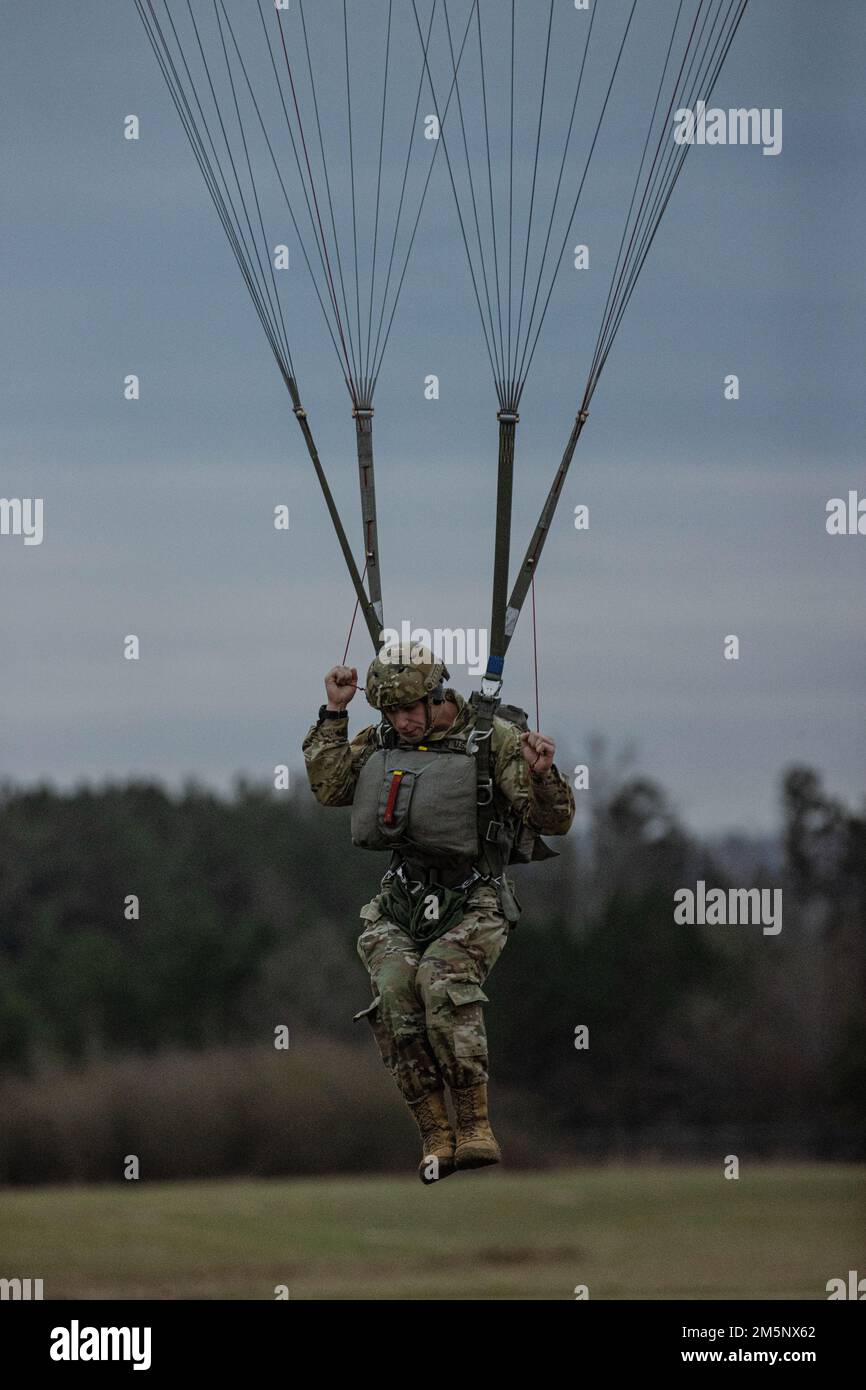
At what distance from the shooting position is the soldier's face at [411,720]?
297 inches

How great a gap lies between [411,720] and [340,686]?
0.89 ft

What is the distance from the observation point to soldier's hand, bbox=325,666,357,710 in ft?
24.8

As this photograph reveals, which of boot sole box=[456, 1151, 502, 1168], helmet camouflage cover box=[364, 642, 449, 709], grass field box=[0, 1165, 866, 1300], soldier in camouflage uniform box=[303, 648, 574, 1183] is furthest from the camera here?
grass field box=[0, 1165, 866, 1300]

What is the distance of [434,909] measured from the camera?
7594 mm

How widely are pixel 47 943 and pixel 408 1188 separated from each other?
4.41m

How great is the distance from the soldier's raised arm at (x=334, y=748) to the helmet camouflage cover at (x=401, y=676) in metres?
0.11

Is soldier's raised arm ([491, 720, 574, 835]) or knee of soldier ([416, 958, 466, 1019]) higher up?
soldier's raised arm ([491, 720, 574, 835])

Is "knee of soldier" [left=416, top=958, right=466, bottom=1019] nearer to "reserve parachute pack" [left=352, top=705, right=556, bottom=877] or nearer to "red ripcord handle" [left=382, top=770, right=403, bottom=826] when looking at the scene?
"reserve parachute pack" [left=352, top=705, right=556, bottom=877]

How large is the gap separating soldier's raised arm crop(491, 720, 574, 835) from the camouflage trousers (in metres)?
0.42

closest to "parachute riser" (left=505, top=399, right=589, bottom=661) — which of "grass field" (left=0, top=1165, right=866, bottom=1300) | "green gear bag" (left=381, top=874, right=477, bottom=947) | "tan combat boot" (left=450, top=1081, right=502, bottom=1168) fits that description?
"green gear bag" (left=381, top=874, right=477, bottom=947)

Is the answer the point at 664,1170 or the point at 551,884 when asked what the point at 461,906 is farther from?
the point at 664,1170

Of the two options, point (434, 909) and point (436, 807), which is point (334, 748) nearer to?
point (436, 807)
